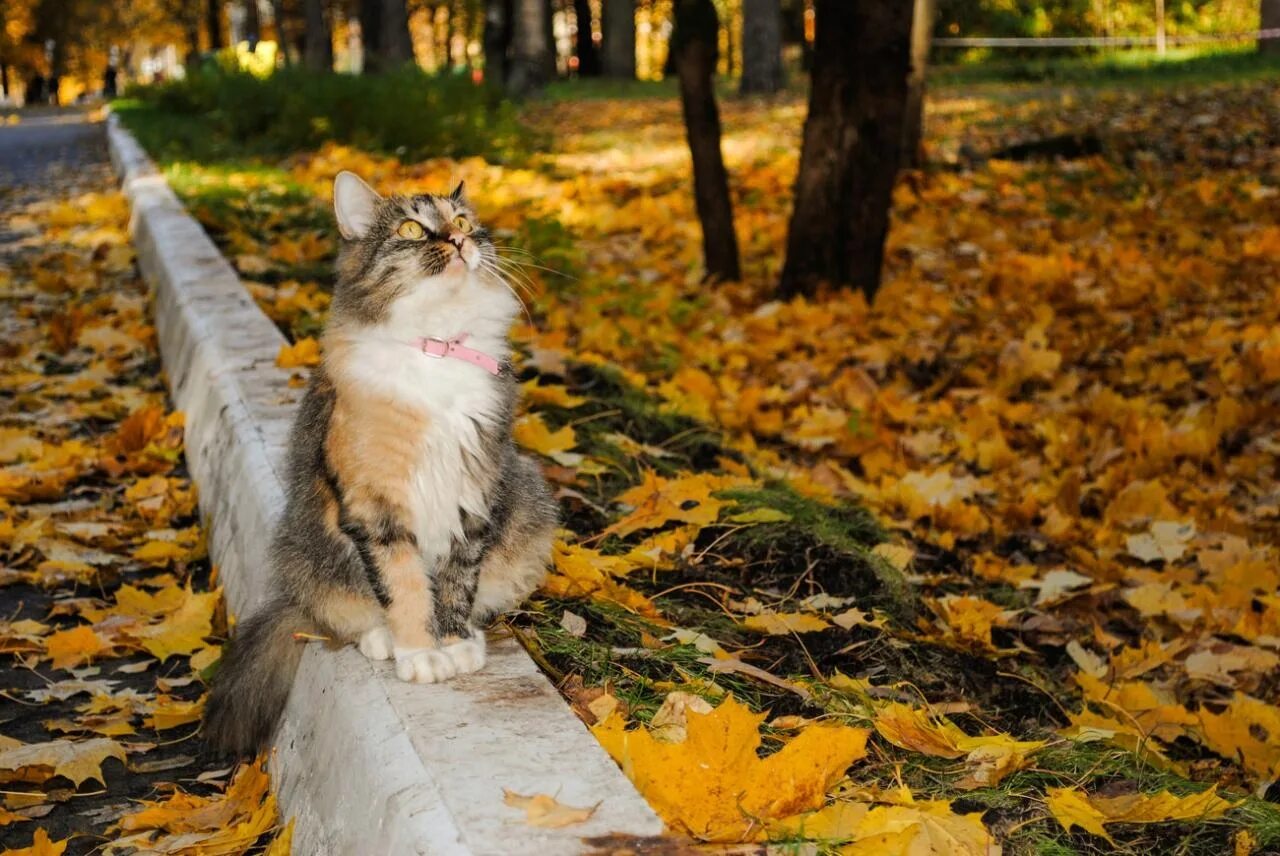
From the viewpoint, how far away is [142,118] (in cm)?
1961

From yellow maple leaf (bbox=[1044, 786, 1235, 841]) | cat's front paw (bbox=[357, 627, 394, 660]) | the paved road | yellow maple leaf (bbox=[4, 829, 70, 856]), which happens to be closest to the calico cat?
cat's front paw (bbox=[357, 627, 394, 660])

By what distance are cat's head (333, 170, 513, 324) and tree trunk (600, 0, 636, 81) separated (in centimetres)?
2597

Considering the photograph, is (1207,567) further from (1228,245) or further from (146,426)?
(1228,245)

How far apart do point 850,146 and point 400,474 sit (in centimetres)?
554

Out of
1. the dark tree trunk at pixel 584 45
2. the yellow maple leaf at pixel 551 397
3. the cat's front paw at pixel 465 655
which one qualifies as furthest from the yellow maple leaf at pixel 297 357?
the dark tree trunk at pixel 584 45

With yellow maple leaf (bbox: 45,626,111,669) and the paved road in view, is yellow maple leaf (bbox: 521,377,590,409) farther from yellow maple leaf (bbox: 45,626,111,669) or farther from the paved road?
the paved road

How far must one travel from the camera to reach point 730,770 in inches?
93.2

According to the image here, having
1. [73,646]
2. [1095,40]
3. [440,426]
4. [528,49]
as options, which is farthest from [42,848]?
[1095,40]

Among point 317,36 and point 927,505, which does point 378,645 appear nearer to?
point 927,505

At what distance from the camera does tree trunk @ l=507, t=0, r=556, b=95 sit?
837 inches

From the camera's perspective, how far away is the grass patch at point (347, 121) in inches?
515

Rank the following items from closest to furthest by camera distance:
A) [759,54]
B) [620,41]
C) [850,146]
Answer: [850,146] < [759,54] < [620,41]

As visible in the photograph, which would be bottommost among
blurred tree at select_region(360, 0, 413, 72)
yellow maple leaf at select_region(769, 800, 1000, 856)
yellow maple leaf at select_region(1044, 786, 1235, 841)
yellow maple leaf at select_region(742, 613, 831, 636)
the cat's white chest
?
yellow maple leaf at select_region(742, 613, 831, 636)

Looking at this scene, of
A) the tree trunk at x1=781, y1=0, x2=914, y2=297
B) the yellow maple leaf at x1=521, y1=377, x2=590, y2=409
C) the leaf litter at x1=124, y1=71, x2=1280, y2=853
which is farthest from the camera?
the tree trunk at x1=781, y1=0, x2=914, y2=297
